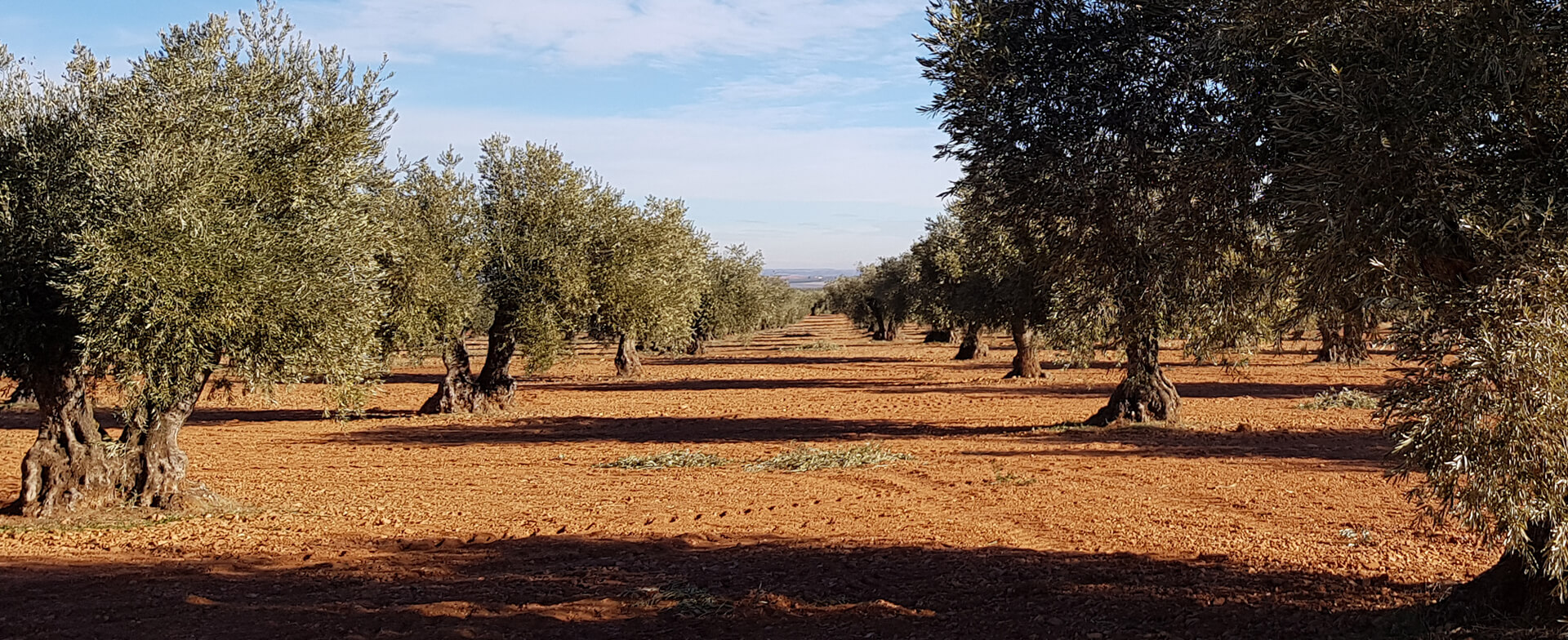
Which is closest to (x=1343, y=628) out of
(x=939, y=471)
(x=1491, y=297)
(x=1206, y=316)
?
(x=1491, y=297)

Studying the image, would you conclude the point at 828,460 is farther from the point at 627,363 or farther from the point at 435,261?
the point at 627,363

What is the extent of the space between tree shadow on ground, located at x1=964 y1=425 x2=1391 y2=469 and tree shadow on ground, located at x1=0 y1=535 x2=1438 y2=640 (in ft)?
28.9

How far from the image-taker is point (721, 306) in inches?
2261

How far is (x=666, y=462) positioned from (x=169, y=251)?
9.59 metres

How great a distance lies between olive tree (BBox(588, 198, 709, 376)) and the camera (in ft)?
91.2

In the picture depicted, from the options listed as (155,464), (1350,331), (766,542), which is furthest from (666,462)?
(1350,331)

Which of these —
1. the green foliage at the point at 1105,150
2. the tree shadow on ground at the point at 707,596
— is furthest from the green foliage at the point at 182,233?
the green foliage at the point at 1105,150

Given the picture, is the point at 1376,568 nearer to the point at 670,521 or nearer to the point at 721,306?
the point at 670,521

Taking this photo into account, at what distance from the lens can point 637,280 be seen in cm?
2805

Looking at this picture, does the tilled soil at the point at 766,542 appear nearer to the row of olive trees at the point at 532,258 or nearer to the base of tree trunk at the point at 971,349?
the row of olive trees at the point at 532,258

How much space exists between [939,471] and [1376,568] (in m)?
8.41

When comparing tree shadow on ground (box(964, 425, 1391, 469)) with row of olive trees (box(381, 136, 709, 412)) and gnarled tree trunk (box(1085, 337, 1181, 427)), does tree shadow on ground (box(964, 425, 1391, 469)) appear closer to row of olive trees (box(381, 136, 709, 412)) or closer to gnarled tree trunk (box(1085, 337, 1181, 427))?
gnarled tree trunk (box(1085, 337, 1181, 427))

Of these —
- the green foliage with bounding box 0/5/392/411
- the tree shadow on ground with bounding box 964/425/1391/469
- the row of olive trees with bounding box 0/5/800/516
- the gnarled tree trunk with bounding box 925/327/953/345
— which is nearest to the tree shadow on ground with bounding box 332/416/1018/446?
the tree shadow on ground with bounding box 964/425/1391/469

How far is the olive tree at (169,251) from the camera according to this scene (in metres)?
12.1
